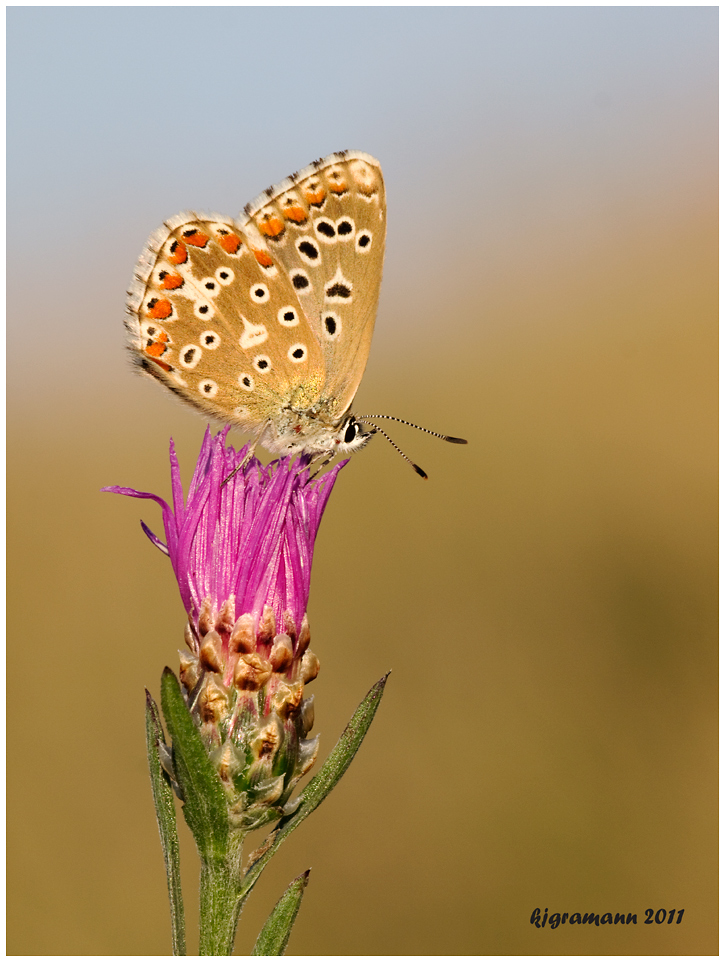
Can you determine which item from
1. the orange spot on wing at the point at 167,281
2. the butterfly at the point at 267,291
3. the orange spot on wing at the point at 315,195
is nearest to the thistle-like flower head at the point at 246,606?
the butterfly at the point at 267,291

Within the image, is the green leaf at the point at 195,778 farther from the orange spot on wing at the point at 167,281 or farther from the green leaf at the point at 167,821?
the orange spot on wing at the point at 167,281

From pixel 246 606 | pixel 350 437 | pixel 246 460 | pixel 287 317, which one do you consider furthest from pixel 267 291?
pixel 246 606

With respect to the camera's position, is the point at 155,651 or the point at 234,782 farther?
the point at 155,651

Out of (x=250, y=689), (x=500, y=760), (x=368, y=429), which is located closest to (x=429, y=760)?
(x=500, y=760)

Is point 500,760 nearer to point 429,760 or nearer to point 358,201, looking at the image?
point 429,760

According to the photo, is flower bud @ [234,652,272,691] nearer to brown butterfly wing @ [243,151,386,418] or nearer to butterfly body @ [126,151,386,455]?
butterfly body @ [126,151,386,455]

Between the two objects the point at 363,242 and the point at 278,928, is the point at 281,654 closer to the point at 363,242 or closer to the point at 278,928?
the point at 278,928

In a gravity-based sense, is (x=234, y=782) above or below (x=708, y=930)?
above

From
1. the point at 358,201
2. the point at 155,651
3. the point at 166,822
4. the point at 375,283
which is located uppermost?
the point at 358,201
